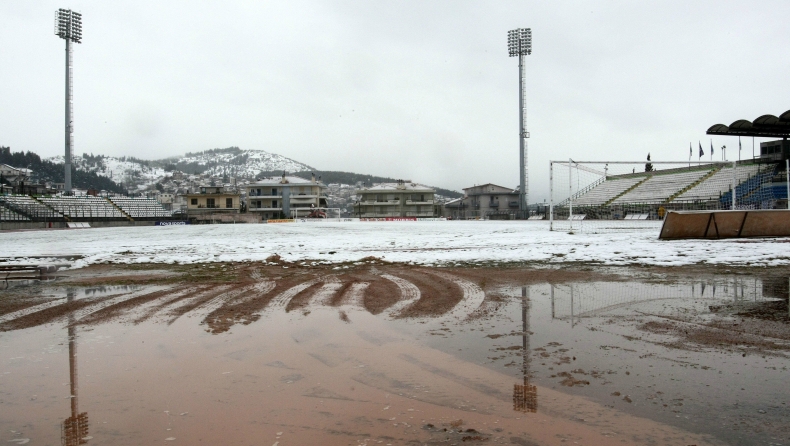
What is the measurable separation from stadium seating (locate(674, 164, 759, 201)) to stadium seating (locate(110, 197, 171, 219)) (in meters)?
64.0

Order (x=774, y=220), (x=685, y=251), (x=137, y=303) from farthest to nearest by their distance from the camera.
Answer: (x=774, y=220), (x=685, y=251), (x=137, y=303)

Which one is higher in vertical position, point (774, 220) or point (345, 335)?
point (774, 220)

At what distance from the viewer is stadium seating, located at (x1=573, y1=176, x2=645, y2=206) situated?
46938 millimetres

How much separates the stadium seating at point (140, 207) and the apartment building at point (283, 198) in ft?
80.1

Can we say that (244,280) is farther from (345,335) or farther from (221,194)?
(221,194)

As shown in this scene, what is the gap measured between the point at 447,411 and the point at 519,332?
2368 millimetres

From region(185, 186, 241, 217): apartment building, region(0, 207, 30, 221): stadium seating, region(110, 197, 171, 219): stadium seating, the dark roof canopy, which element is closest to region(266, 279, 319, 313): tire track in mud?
the dark roof canopy

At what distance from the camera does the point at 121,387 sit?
4.25 m

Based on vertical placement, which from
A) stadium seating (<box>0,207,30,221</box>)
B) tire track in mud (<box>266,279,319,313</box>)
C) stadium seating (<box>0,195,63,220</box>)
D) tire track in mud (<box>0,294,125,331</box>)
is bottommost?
tire track in mud (<box>0,294,125,331</box>)

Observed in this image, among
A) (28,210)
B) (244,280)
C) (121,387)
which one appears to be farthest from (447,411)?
(28,210)

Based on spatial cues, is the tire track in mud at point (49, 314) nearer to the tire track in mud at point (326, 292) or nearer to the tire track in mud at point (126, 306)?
the tire track in mud at point (126, 306)

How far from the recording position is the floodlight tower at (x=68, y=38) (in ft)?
209

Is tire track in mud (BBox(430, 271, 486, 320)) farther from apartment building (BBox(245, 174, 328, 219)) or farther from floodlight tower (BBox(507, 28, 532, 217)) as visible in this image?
apartment building (BBox(245, 174, 328, 219))

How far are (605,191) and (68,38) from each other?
69.6 metres
